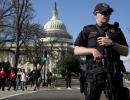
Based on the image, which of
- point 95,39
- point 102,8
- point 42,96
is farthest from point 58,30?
point 102,8

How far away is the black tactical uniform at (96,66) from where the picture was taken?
617 centimetres

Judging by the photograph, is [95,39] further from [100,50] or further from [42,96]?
[42,96]

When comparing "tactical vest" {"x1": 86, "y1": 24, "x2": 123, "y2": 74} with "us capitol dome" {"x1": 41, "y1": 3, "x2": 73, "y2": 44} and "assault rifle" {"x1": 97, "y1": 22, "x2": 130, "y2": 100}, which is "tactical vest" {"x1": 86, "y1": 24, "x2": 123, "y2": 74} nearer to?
"assault rifle" {"x1": 97, "y1": 22, "x2": 130, "y2": 100}

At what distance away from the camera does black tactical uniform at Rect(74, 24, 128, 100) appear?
617 centimetres

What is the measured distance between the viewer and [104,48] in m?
6.23

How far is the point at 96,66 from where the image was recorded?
6.34 meters

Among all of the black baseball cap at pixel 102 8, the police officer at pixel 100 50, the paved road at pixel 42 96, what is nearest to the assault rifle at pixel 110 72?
the police officer at pixel 100 50

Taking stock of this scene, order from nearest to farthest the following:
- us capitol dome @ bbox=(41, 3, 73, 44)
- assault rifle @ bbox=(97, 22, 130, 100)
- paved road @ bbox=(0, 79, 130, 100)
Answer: assault rifle @ bbox=(97, 22, 130, 100)
paved road @ bbox=(0, 79, 130, 100)
us capitol dome @ bbox=(41, 3, 73, 44)

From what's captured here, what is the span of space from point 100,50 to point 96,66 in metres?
0.19

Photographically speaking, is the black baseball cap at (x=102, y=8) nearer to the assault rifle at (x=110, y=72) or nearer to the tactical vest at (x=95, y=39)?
the tactical vest at (x=95, y=39)

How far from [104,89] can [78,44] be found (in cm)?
70

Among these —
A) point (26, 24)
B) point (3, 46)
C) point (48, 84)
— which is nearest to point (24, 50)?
point (3, 46)

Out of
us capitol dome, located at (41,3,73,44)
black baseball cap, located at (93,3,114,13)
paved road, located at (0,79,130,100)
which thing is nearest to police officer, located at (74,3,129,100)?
black baseball cap, located at (93,3,114,13)

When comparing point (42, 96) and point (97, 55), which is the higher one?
point (97, 55)
